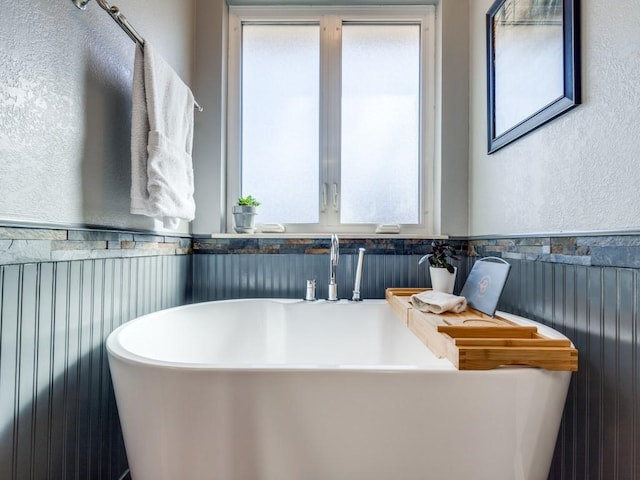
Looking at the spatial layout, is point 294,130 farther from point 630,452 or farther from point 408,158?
point 630,452

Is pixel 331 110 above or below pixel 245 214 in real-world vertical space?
above

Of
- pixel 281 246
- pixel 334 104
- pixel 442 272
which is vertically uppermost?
pixel 334 104

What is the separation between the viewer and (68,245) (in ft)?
2.90

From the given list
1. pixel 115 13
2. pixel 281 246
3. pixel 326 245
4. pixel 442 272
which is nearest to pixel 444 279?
pixel 442 272

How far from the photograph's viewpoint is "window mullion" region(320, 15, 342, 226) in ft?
6.09

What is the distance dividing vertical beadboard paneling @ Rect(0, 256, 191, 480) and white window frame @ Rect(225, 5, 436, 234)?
0.90m

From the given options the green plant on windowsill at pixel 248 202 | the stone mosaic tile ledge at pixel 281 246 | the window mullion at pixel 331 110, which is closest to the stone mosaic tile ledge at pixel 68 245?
the stone mosaic tile ledge at pixel 281 246

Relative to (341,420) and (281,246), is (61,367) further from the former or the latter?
(281,246)

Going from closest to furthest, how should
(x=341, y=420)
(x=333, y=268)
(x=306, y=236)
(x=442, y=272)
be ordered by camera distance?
(x=341, y=420)
(x=442, y=272)
(x=333, y=268)
(x=306, y=236)

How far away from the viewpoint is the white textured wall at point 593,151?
0.80 metres

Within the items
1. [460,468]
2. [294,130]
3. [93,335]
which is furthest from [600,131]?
[93,335]

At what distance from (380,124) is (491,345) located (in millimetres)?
1451

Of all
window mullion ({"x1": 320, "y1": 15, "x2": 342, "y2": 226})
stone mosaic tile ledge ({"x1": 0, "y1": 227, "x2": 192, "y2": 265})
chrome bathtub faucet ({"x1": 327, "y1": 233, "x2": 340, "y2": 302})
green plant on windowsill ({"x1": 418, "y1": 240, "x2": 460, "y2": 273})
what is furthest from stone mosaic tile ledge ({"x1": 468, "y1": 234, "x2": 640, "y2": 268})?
stone mosaic tile ledge ({"x1": 0, "y1": 227, "x2": 192, "y2": 265})

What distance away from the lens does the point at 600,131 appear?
0.89 metres
